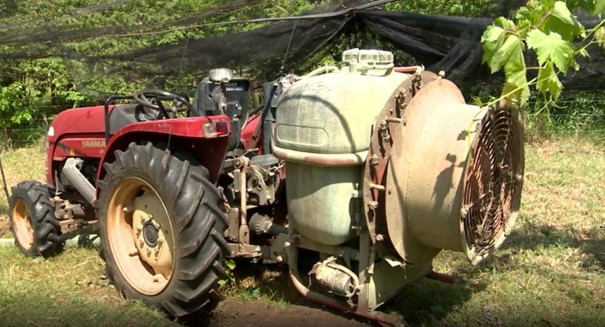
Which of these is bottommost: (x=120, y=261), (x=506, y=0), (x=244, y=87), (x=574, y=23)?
(x=120, y=261)

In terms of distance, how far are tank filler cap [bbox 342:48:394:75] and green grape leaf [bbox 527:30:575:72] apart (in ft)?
3.08

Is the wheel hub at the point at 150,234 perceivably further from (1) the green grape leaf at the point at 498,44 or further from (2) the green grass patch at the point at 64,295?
(1) the green grape leaf at the point at 498,44

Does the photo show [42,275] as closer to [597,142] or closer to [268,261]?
[268,261]

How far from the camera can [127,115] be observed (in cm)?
469

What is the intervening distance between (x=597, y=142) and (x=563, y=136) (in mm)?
571

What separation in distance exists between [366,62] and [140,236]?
6.40 feet

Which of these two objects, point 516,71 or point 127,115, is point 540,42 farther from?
point 127,115

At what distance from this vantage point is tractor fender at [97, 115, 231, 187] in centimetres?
367

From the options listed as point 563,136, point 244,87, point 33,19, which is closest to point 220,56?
point 33,19

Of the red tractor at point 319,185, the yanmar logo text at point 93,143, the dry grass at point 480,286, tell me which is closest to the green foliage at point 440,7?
the dry grass at point 480,286

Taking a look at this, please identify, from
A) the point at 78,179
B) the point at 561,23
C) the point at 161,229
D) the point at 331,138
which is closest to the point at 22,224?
the point at 78,179

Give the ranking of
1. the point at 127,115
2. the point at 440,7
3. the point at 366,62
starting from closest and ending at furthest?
the point at 366,62 → the point at 127,115 → the point at 440,7

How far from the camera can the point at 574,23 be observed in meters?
2.76

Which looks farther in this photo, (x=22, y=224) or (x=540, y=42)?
(x=22, y=224)
